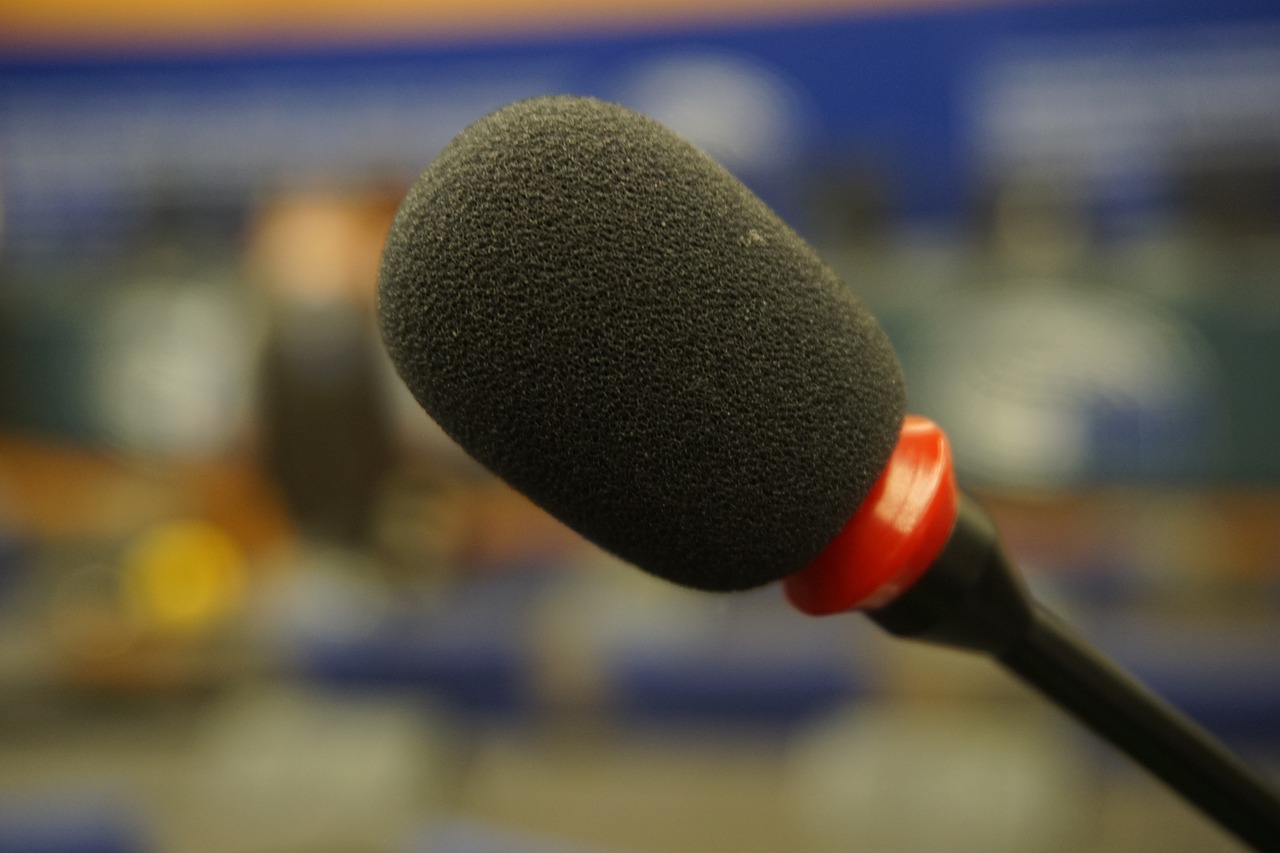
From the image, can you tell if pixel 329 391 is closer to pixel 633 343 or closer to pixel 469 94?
pixel 469 94

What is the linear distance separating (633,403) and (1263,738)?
6.28 ft

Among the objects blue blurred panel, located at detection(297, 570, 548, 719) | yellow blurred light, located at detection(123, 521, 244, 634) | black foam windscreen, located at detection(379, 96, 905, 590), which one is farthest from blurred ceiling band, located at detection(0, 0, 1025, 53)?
black foam windscreen, located at detection(379, 96, 905, 590)

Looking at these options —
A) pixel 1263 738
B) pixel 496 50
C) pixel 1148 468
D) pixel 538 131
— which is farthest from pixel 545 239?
pixel 496 50

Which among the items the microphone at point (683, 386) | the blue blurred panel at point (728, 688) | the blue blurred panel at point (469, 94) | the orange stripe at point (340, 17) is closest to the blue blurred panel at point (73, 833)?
the microphone at point (683, 386)

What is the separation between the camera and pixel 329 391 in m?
2.41

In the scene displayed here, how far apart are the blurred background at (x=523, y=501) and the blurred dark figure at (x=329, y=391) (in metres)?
0.01

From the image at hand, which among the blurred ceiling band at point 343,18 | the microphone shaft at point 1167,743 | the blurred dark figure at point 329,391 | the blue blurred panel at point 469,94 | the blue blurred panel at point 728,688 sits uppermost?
the blurred ceiling band at point 343,18

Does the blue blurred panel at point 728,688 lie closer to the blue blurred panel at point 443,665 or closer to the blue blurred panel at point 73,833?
the blue blurred panel at point 443,665

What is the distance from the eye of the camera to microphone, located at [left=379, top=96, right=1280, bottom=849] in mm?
271

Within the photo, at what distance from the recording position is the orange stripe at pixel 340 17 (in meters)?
3.24

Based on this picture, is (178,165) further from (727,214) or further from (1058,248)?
(727,214)

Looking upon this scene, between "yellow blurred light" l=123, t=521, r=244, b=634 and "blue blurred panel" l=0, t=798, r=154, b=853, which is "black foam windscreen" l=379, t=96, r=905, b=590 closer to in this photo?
"blue blurred panel" l=0, t=798, r=154, b=853

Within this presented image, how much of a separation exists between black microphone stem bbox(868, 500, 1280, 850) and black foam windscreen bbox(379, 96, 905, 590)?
0.04 meters

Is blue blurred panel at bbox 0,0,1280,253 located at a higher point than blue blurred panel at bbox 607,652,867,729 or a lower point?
higher
